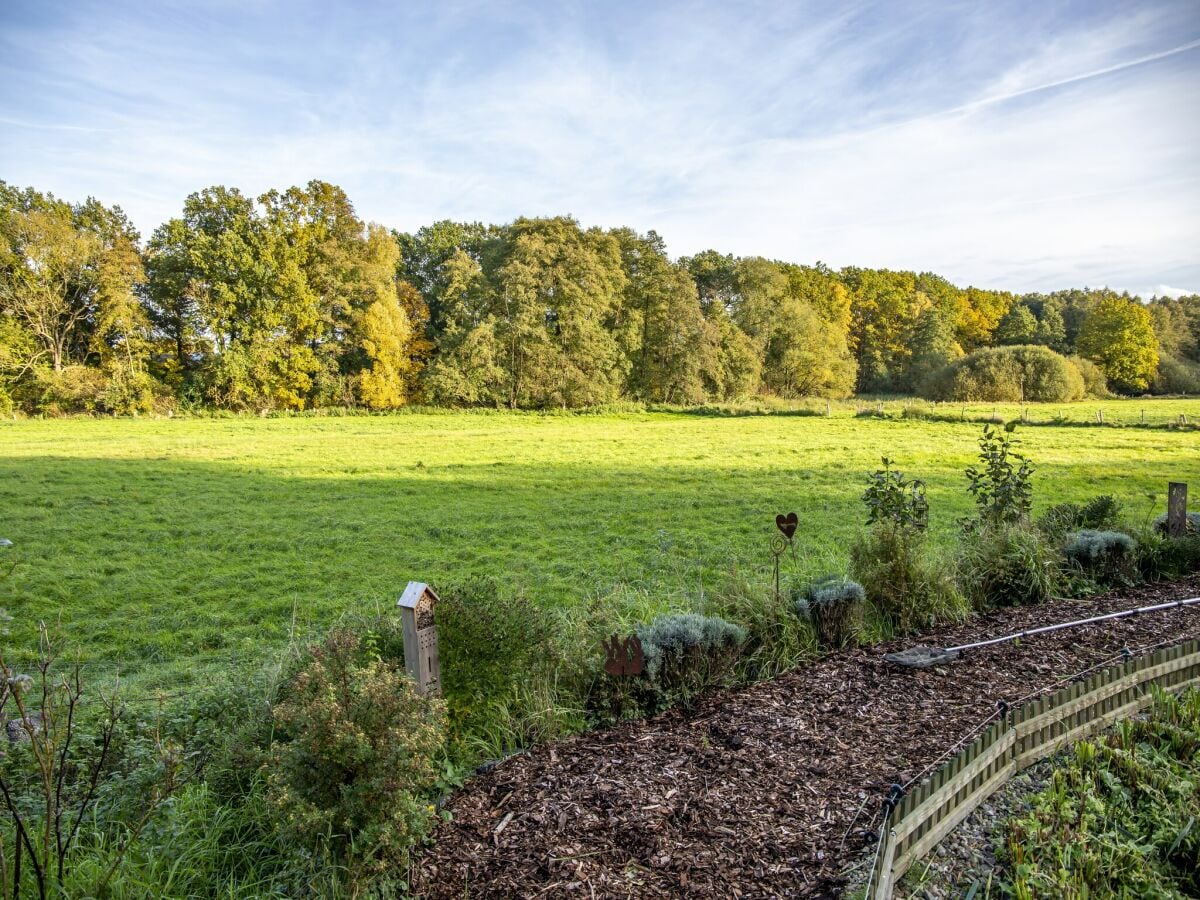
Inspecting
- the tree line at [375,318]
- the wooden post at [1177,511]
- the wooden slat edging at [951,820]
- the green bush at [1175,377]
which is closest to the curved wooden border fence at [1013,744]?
the wooden slat edging at [951,820]

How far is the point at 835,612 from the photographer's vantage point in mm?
4855

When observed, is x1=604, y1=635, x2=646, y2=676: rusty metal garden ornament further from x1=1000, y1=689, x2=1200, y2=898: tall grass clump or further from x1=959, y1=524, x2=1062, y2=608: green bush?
x1=959, y1=524, x2=1062, y2=608: green bush

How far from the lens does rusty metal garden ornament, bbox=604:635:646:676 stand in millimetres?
3762

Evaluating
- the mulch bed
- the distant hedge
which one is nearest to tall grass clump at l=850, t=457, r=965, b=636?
the mulch bed

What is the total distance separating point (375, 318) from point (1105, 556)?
105ft

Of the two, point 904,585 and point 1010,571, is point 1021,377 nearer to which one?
point 1010,571

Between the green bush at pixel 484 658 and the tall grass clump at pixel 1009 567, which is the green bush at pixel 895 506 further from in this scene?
the green bush at pixel 484 658

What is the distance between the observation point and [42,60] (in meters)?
9.72

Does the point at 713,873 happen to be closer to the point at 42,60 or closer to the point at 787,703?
the point at 787,703

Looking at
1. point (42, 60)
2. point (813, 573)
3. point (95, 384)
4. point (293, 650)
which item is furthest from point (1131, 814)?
point (95, 384)

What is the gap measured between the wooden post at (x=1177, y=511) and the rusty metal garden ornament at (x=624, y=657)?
594 centimetres

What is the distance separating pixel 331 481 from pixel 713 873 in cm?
1366

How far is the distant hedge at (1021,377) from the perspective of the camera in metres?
41.8

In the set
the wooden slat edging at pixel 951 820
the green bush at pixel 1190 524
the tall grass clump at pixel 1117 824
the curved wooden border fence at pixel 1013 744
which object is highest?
the green bush at pixel 1190 524
